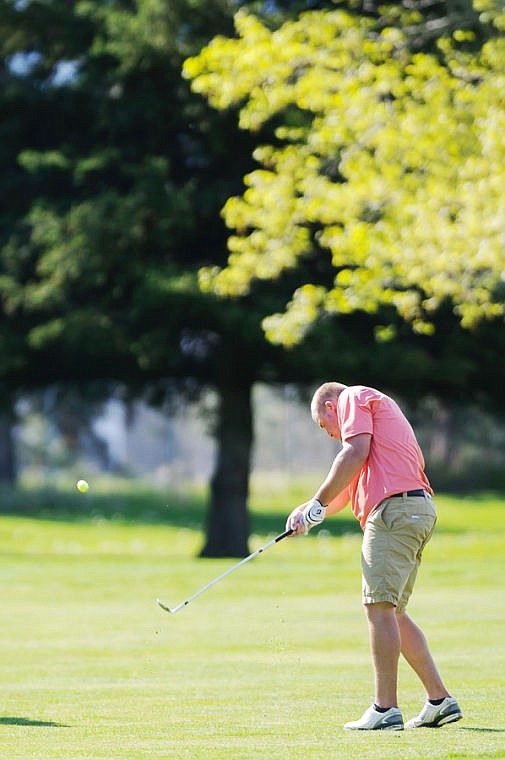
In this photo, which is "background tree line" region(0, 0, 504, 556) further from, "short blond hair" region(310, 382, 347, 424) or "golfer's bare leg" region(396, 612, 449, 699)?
"golfer's bare leg" region(396, 612, 449, 699)

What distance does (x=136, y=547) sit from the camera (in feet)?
101

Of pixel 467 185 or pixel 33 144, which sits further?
pixel 33 144

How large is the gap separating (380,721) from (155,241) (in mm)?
16480

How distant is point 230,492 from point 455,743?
61.8ft

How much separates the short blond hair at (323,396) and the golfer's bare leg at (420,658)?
3.65 ft

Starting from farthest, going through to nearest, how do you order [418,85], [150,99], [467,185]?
[150,99]
[418,85]
[467,185]

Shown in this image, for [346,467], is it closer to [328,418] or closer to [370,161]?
[328,418]

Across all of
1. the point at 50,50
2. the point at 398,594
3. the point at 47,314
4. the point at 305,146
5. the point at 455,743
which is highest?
the point at 50,50

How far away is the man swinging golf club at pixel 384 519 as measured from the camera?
7715mm

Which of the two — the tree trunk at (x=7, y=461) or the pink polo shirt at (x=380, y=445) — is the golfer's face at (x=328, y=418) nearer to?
the pink polo shirt at (x=380, y=445)

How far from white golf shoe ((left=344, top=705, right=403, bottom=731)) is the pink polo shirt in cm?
97

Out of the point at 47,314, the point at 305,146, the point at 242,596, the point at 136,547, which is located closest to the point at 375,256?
the point at 305,146

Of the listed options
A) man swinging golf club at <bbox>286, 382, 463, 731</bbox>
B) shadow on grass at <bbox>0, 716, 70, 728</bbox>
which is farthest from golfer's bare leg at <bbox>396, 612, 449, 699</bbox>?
shadow on grass at <bbox>0, 716, 70, 728</bbox>

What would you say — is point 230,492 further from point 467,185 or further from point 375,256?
point 467,185
